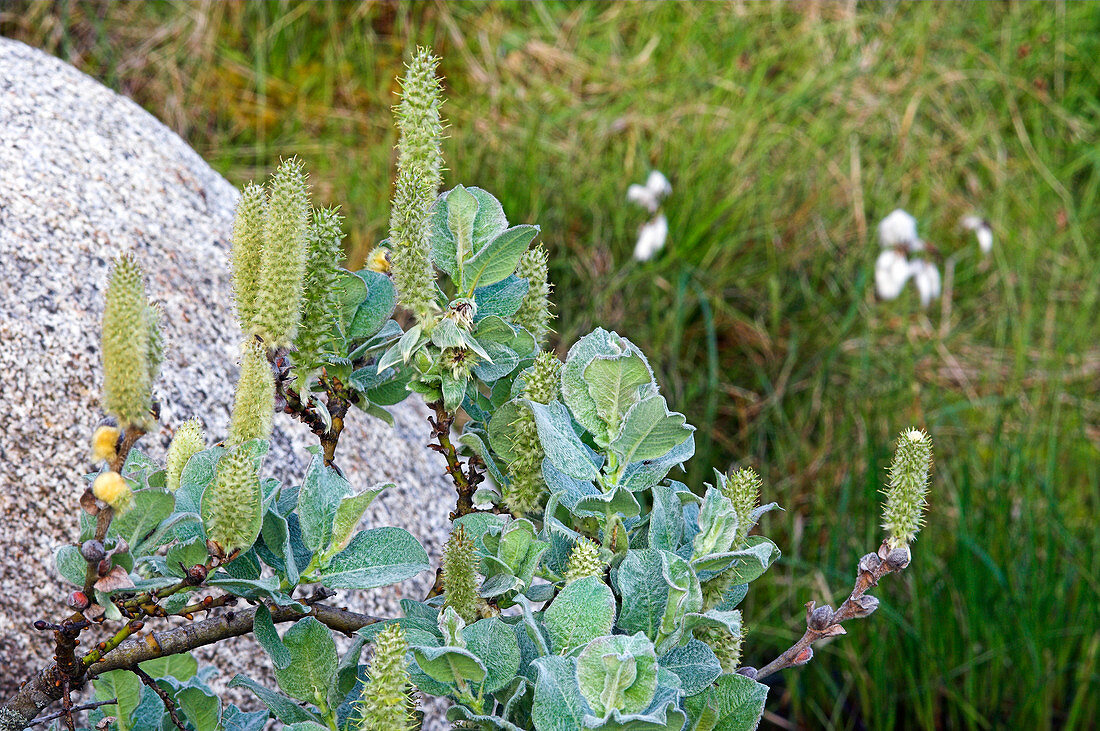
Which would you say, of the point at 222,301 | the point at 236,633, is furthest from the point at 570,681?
Answer: the point at 222,301

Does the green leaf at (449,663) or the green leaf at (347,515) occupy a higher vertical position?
the green leaf at (347,515)

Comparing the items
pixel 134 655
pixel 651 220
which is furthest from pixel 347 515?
pixel 651 220

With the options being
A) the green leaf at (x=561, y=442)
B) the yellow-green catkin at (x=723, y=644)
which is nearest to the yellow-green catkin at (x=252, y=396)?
the green leaf at (x=561, y=442)

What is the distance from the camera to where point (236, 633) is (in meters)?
0.90

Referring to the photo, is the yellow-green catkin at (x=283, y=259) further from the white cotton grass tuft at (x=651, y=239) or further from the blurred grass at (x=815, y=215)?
the white cotton grass tuft at (x=651, y=239)

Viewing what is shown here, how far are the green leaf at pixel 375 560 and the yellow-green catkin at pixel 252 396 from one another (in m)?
0.13

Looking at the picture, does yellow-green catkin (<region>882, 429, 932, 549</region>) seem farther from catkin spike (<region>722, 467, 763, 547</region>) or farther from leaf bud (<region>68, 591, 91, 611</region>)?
leaf bud (<region>68, 591, 91, 611</region>)

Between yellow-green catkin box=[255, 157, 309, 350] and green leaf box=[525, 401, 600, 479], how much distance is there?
20 cm

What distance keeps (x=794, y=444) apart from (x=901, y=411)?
0.39 metres

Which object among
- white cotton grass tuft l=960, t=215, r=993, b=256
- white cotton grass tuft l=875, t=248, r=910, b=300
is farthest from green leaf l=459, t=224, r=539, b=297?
white cotton grass tuft l=960, t=215, r=993, b=256

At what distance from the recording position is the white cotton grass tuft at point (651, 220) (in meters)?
3.31

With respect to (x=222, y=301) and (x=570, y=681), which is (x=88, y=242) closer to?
(x=222, y=301)

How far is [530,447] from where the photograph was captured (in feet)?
2.97

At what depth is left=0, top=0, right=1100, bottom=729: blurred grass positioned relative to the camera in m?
2.80
